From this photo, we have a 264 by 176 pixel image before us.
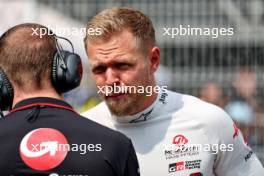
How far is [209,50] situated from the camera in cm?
862

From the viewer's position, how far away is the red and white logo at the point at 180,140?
4.12 meters

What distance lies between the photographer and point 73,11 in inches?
353

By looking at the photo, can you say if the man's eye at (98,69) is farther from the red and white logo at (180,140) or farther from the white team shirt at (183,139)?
the red and white logo at (180,140)

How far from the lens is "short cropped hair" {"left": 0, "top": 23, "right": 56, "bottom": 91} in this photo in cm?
324

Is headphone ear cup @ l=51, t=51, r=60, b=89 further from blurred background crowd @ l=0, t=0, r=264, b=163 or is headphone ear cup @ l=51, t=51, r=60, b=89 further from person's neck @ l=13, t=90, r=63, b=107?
blurred background crowd @ l=0, t=0, r=264, b=163

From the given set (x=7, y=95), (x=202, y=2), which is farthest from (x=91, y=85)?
(x=7, y=95)

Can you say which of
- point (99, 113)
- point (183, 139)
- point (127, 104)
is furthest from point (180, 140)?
point (99, 113)

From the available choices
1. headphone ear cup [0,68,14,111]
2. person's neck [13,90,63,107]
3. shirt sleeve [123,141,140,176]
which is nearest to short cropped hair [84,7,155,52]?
headphone ear cup [0,68,14,111]

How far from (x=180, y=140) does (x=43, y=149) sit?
3.79 ft

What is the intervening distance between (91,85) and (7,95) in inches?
230

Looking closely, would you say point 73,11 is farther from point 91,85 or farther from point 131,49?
point 131,49

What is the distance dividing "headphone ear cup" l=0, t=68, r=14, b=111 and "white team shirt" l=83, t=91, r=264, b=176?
2.68 feet

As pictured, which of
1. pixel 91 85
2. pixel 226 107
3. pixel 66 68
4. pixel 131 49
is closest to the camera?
pixel 66 68

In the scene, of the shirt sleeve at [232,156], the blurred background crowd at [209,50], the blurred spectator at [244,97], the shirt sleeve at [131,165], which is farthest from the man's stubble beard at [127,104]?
the blurred spectator at [244,97]
